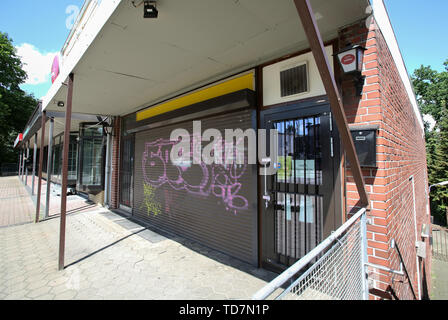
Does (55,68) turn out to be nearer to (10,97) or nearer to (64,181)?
(64,181)

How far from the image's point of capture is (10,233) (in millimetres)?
4879

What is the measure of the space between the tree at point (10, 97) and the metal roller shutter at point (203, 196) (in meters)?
25.4

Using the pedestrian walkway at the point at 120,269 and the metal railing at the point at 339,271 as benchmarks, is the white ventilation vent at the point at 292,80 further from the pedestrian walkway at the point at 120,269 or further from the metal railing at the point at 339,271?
the pedestrian walkway at the point at 120,269

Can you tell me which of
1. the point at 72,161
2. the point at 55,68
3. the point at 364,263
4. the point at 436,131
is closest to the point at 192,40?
the point at 364,263

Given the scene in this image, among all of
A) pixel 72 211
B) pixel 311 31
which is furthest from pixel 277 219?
pixel 72 211

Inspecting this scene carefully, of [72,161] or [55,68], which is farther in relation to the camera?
[72,161]

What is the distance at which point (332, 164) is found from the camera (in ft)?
8.19

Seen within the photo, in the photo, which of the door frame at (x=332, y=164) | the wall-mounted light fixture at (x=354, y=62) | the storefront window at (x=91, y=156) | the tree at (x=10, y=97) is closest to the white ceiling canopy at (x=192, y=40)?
the wall-mounted light fixture at (x=354, y=62)

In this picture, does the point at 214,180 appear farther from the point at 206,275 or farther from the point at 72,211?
the point at 72,211

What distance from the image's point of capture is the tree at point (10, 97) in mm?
22422

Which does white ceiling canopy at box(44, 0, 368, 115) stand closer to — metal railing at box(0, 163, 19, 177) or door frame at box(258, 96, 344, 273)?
door frame at box(258, 96, 344, 273)

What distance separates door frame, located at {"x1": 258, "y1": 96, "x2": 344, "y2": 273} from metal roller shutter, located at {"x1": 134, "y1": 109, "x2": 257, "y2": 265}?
120 mm

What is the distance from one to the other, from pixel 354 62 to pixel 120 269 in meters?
4.11

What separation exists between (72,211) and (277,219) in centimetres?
693
